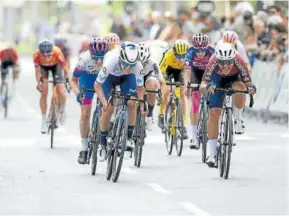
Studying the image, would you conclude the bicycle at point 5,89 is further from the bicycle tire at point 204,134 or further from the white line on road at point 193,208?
the white line on road at point 193,208

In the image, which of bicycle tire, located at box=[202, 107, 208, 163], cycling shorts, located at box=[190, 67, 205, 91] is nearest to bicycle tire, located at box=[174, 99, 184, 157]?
cycling shorts, located at box=[190, 67, 205, 91]

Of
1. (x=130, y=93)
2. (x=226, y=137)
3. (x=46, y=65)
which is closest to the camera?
(x=226, y=137)

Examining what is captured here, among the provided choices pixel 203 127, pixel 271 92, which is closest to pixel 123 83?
pixel 203 127

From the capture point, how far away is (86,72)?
683 inches

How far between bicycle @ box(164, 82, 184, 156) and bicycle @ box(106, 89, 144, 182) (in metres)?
3.65

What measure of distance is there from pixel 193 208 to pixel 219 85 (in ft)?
11.6

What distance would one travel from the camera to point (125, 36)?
135 ft

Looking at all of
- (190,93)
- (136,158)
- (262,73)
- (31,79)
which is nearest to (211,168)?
(136,158)

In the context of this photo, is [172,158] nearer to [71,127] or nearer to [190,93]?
[190,93]

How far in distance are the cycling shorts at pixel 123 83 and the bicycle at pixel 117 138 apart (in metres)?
0.17

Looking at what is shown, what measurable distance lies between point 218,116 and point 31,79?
34830 millimetres

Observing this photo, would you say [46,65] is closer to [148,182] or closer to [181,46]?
[181,46]

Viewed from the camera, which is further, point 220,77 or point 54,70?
point 54,70

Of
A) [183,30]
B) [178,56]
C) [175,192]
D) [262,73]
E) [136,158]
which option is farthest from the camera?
[183,30]
